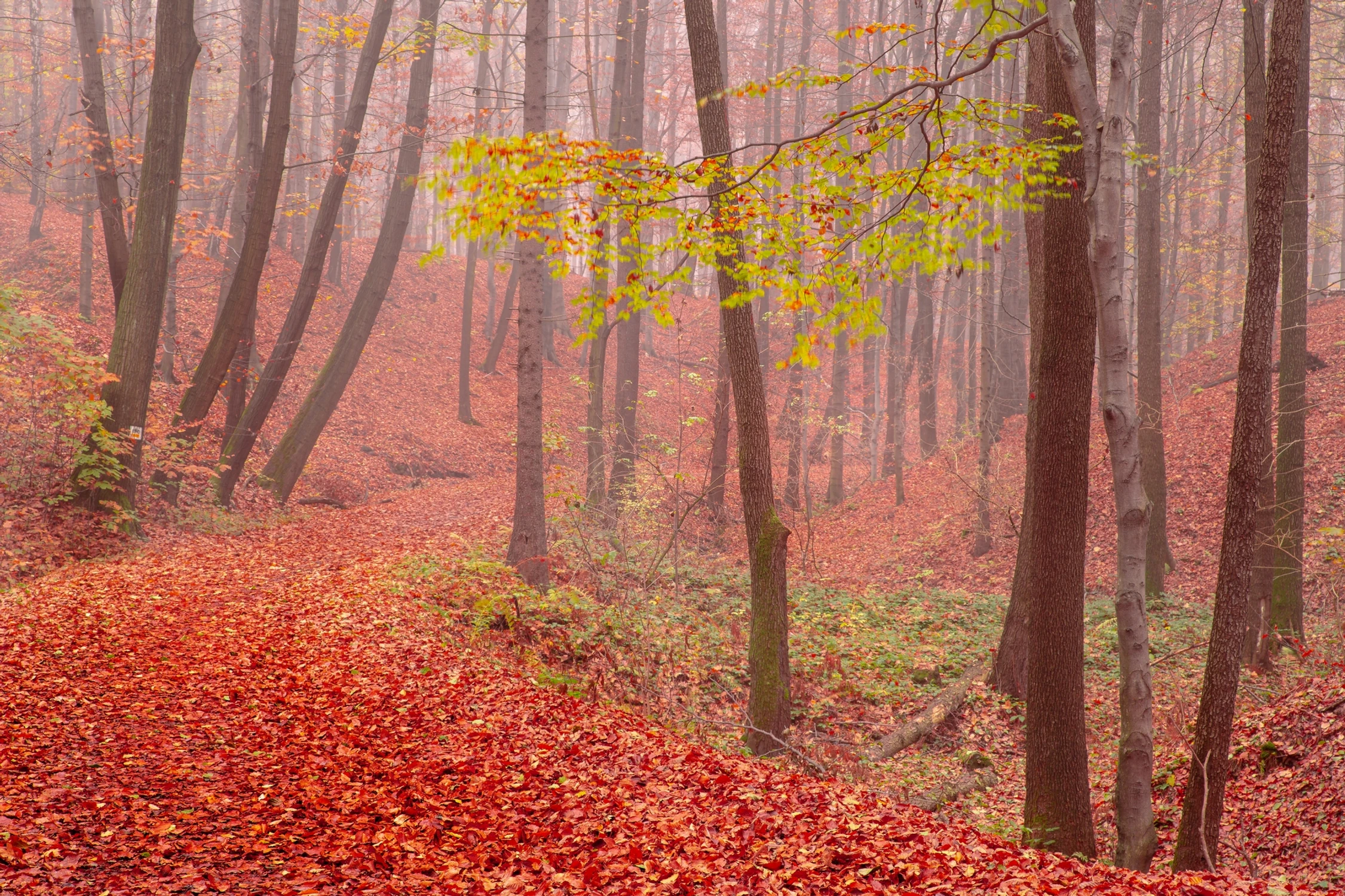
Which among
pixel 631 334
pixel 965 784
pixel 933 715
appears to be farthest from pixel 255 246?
pixel 965 784

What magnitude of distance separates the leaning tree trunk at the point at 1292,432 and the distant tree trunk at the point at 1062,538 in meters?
4.91

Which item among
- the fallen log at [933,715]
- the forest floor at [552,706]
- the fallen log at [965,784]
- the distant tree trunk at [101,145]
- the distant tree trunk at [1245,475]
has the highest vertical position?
the distant tree trunk at [101,145]

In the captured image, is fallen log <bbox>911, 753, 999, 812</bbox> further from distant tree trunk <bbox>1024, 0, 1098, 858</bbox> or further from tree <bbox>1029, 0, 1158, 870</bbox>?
tree <bbox>1029, 0, 1158, 870</bbox>

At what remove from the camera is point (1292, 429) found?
8.26m

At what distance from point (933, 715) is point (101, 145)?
1280 cm

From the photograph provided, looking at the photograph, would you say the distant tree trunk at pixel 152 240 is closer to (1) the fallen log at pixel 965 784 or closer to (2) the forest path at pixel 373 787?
(2) the forest path at pixel 373 787

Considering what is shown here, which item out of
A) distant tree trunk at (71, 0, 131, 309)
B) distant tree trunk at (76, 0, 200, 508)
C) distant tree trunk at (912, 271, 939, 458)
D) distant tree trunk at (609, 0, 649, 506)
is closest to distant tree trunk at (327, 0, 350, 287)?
distant tree trunk at (609, 0, 649, 506)

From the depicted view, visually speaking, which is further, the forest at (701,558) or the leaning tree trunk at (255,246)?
the leaning tree trunk at (255,246)

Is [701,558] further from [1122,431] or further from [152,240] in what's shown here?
[1122,431]

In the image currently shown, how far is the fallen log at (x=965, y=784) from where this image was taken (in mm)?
6340

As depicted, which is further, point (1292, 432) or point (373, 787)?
point (1292, 432)

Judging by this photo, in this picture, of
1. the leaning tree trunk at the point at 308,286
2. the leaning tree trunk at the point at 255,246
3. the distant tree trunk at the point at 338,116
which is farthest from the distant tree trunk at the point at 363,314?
the distant tree trunk at the point at 338,116

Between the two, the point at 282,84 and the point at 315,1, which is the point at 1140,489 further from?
the point at 315,1

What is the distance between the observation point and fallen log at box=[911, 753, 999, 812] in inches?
250
